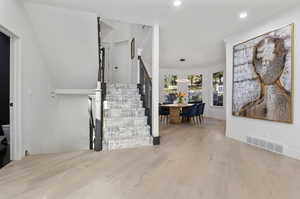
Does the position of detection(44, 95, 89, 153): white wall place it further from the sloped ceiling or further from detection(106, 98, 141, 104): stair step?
detection(106, 98, 141, 104): stair step

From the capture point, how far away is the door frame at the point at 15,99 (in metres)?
2.90

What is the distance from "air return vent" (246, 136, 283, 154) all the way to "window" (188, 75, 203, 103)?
18.6 ft

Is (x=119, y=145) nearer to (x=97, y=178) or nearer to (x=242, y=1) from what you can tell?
(x=97, y=178)

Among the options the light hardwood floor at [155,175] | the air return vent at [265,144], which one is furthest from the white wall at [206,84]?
the light hardwood floor at [155,175]

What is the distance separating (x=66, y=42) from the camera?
405cm

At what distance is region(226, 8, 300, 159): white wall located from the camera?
311 cm

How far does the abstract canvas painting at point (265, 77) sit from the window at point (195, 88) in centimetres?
507

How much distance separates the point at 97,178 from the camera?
2.32 meters

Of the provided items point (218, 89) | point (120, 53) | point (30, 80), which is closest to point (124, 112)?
point (30, 80)

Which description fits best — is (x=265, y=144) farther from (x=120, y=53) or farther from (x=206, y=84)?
(x=120, y=53)

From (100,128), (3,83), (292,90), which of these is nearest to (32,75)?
(3,83)

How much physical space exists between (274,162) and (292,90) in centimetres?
138

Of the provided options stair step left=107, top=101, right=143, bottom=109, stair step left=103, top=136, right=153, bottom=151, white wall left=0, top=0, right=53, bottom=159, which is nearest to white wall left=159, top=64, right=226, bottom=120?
stair step left=107, top=101, right=143, bottom=109

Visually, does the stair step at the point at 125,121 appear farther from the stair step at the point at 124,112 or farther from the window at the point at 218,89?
the window at the point at 218,89
